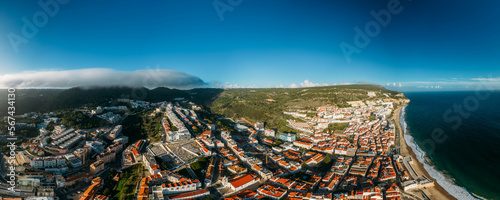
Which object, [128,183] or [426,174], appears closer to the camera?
[128,183]

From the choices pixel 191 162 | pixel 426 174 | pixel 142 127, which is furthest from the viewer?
pixel 142 127

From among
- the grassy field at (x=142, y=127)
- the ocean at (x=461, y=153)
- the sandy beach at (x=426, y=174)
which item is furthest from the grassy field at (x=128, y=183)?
the ocean at (x=461, y=153)

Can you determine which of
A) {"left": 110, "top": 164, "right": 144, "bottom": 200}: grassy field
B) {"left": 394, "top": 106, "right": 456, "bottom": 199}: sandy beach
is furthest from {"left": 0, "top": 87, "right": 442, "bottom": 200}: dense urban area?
{"left": 394, "top": 106, "right": 456, "bottom": 199}: sandy beach

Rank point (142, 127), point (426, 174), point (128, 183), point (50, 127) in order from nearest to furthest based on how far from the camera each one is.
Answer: point (128, 183) < point (426, 174) < point (50, 127) < point (142, 127)

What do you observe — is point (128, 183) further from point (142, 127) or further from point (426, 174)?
point (426, 174)

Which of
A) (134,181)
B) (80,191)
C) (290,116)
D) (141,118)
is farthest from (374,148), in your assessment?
(141,118)

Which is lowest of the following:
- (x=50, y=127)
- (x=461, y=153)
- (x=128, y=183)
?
(x=128, y=183)

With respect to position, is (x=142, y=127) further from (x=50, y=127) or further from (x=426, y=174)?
(x=426, y=174)

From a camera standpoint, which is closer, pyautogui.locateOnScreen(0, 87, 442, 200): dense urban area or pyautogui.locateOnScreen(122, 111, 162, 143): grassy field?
pyautogui.locateOnScreen(0, 87, 442, 200): dense urban area

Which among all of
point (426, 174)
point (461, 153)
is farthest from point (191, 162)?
point (461, 153)

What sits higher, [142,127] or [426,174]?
[142,127]

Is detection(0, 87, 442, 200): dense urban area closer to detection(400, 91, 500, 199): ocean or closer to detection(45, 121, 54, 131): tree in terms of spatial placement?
detection(45, 121, 54, 131): tree
